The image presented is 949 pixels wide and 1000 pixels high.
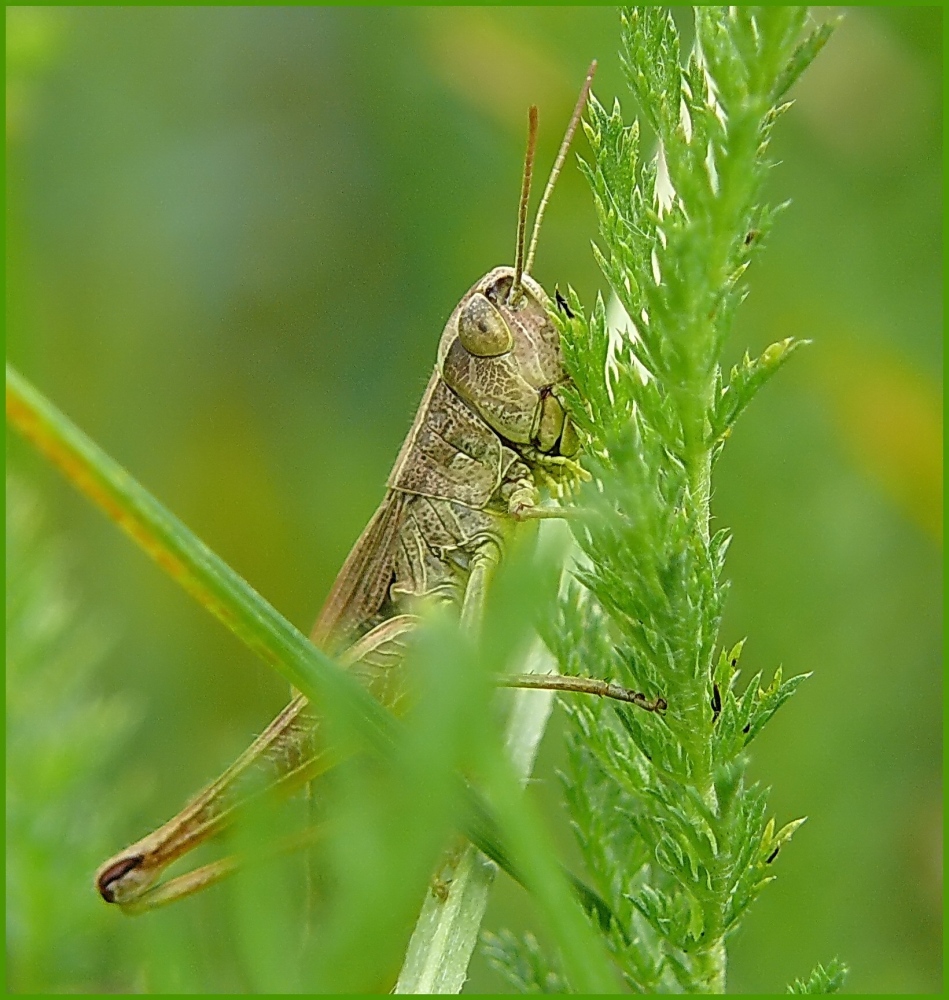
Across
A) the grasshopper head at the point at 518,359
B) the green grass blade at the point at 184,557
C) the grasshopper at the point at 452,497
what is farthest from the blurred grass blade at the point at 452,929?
the grasshopper head at the point at 518,359

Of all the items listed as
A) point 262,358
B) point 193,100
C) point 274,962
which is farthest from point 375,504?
point 274,962

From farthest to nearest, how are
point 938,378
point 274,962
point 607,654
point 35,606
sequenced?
point 938,378, point 35,606, point 607,654, point 274,962

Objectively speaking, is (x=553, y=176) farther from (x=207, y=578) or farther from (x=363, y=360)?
(x=363, y=360)

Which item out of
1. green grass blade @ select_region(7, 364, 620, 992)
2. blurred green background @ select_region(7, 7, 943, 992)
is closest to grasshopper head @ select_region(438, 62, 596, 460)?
blurred green background @ select_region(7, 7, 943, 992)

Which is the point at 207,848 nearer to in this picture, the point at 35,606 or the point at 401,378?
the point at 35,606

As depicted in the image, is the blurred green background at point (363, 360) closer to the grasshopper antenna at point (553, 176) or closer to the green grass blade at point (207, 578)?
the grasshopper antenna at point (553, 176)

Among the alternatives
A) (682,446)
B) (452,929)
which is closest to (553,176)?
(682,446)
